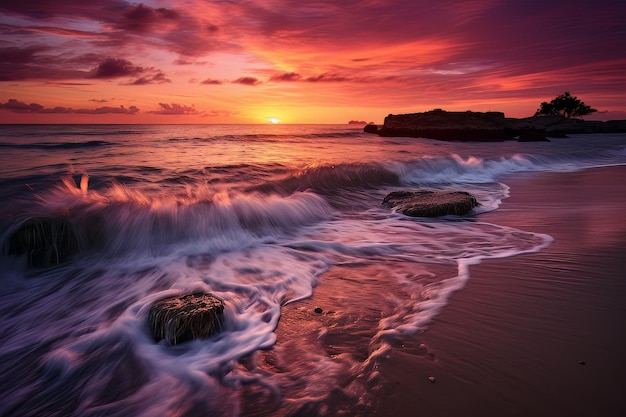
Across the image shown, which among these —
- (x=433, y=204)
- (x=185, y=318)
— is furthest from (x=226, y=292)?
(x=433, y=204)

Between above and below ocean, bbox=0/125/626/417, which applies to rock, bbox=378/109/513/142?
above

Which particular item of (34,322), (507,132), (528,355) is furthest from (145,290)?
(507,132)

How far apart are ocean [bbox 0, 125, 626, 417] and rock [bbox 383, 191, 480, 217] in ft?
0.74

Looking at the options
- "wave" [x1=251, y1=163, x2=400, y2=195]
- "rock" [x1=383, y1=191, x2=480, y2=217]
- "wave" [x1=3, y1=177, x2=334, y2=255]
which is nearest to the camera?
"wave" [x1=3, y1=177, x2=334, y2=255]

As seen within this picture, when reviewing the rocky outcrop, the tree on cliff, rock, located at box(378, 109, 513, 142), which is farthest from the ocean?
the tree on cliff

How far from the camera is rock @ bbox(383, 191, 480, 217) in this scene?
25.2ft

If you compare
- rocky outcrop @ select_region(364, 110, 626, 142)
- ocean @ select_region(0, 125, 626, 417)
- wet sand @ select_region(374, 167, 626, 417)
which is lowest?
ocean @ select_region(0, 125, 626, 417)

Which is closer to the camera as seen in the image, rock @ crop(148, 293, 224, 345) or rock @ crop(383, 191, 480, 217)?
rock @ crop(148, 293, 224, 345)

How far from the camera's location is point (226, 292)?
419 centimetres

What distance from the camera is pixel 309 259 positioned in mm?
5371

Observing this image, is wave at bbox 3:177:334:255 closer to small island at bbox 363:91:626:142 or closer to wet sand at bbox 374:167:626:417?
wet sand at bbox 374:167:626:417

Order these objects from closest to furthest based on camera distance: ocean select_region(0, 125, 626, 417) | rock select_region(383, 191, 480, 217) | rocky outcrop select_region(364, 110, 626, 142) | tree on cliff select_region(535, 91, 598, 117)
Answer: ocean select_region(0, 125, 626, 417) < rock select_region(383, 191, 480, 217) < rocky outcrop select_region(364, 110, 626, 142) < tree on cliff select_region(535, 91, 598, 117)

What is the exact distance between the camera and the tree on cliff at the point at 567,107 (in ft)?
261

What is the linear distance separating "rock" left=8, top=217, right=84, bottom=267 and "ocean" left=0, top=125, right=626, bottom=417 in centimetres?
13
